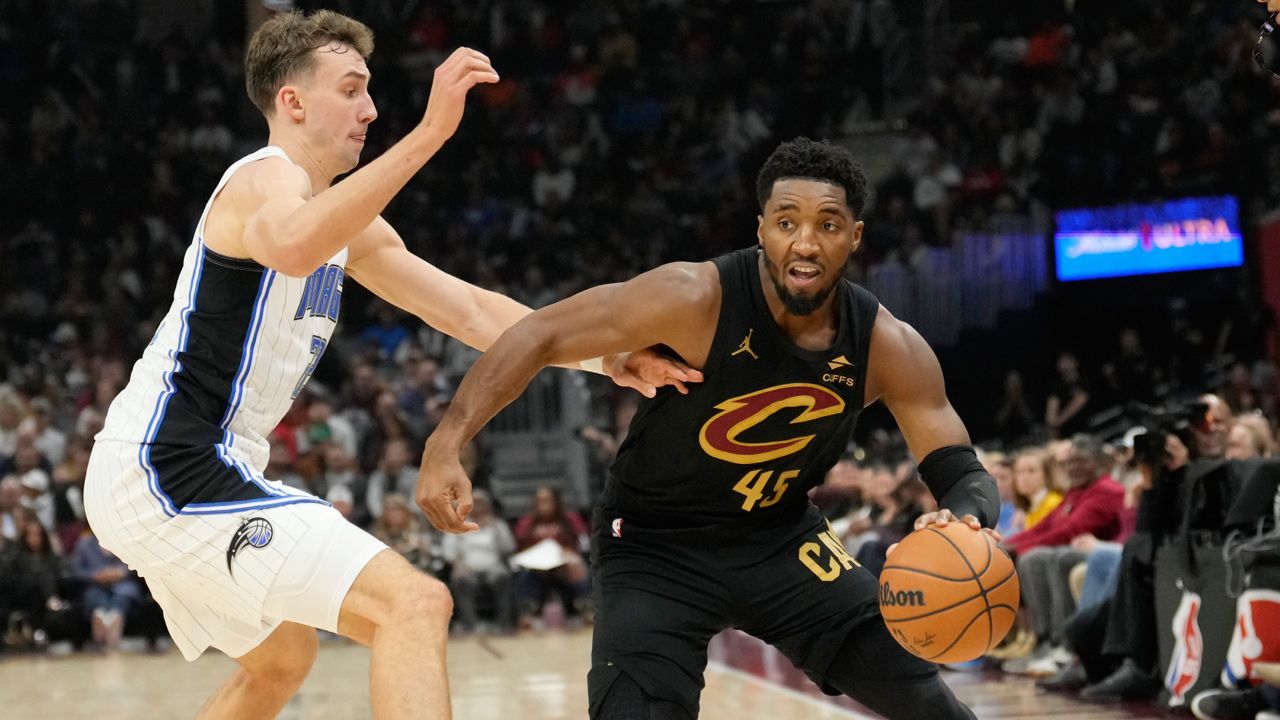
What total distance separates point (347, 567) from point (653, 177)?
16.5 meters

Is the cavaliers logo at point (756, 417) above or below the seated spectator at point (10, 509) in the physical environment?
above

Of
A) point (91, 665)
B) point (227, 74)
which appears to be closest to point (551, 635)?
point (91, 665)

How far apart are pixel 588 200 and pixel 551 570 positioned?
6741 mm

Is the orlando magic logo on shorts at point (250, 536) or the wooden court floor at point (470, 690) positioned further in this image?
the wooden court floor at point (470, 690)

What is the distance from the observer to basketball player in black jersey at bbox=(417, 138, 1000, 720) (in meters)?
3.99

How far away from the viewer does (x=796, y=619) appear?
418cm

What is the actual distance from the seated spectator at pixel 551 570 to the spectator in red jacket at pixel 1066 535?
5.28m

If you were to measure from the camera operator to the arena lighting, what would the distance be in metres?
8.66

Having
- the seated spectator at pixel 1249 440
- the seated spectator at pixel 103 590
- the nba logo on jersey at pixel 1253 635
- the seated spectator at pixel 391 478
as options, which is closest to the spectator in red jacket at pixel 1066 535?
the seated spectator at pixel 1249 440

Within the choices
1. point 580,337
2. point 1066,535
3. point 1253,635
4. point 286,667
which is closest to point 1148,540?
point 1253,635

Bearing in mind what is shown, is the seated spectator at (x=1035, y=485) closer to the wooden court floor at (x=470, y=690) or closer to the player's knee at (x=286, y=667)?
the wooden court floor at (x=470, y=690)

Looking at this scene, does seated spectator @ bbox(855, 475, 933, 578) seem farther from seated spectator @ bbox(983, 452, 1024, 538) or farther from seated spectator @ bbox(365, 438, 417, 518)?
seated spectator @ bbox(365, 438, 417, 518)

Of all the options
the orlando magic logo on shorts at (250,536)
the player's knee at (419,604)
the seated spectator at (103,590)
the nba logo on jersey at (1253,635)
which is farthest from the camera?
the seated spectator at (103,590)

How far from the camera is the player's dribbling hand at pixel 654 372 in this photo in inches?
160
